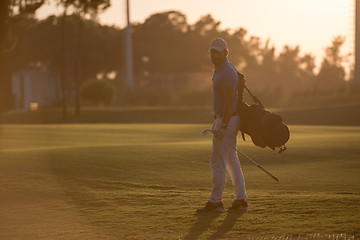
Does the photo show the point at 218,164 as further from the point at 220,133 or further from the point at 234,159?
the point at 220,133

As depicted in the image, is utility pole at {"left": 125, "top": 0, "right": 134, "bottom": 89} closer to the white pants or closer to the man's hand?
the white pants

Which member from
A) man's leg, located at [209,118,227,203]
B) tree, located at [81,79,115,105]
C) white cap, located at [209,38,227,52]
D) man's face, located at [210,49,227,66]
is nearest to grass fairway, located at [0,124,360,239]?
man's leg, located at [209,118,227,203]

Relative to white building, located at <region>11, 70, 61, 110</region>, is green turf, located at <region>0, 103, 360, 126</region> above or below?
below

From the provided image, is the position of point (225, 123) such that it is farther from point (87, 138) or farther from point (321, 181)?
point (87, 138)

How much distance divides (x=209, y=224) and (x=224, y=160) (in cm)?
96

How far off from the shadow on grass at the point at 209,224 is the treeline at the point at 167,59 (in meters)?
53.3

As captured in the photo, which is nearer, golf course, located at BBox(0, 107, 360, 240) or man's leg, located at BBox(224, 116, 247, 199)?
golf course, located at BBox(0, 107, 360, 240)

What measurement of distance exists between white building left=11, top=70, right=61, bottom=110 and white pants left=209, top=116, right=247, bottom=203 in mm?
71791

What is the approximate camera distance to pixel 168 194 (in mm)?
11438

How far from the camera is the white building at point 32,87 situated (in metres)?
80.9

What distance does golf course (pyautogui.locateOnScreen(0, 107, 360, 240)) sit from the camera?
848cm

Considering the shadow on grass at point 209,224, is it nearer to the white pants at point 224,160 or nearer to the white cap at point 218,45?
the white pants at point 224,160

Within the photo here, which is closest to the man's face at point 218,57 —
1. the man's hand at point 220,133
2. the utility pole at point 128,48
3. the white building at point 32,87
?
the man's hand at point 220,133

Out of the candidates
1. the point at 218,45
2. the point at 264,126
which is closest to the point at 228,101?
the point at 264,126
